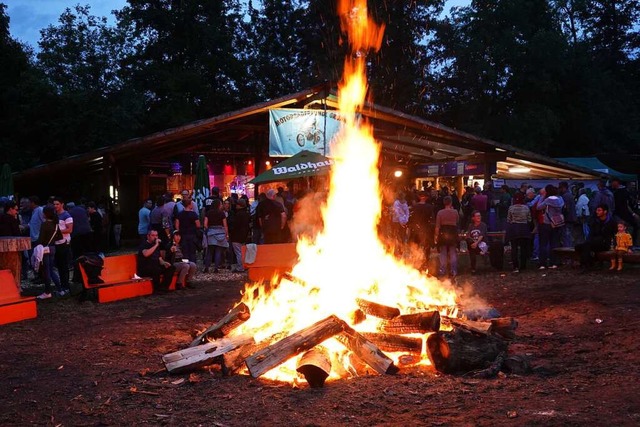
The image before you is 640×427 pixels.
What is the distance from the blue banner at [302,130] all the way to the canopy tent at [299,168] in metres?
1.11

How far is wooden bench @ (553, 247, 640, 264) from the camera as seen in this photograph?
38.3 feet

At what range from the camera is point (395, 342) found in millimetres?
6395

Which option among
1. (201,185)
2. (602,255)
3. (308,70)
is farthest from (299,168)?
(308,70)

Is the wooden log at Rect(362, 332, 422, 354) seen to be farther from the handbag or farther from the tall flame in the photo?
the handbag

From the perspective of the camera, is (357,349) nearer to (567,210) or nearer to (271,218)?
(271,218)

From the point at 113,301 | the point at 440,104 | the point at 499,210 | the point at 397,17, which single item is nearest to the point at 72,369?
the point at 113,301

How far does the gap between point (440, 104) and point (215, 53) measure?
593 inches

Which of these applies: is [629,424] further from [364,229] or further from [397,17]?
[397,17]

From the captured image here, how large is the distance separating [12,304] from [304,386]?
5.70 m

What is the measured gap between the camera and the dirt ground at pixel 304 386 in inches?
183

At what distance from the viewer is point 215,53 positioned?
3572 cm

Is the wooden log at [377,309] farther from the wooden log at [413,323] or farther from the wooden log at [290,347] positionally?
the wooden log at [290,347]

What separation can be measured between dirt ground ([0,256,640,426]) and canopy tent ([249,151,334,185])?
645cm

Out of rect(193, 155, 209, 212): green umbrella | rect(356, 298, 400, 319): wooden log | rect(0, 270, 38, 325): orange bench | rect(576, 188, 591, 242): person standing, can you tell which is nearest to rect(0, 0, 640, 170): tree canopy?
rect(193, 155, 209, 212): green umbrella
